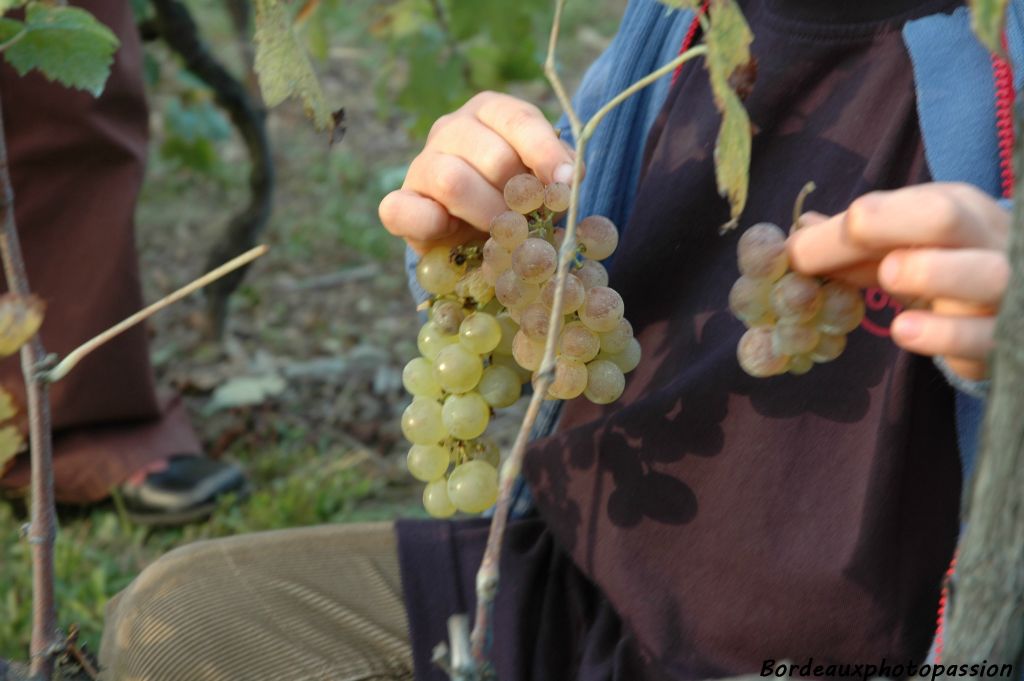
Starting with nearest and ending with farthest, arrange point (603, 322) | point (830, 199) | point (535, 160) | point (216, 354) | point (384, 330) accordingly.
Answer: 1. point (603, 322)
2. point (535, 160)
3. point (830, 199)
4. point (216, 354)
5. point (384, 330)

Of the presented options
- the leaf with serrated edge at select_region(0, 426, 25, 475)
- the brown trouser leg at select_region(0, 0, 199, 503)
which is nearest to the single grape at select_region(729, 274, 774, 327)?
the leaf with serrated edge at select_region(0, 426, 25, 475)

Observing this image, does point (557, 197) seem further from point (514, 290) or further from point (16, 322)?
point (16, 322)

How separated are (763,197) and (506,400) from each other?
31cm

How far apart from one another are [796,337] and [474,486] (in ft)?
0.86

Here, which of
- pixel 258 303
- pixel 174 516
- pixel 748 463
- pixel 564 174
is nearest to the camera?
pixel 564 174

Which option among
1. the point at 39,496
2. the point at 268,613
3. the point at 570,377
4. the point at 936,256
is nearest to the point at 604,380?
the point at 570,377

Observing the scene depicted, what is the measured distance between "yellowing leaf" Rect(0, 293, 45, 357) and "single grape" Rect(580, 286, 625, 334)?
31 cm

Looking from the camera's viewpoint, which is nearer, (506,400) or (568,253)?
(568,253)

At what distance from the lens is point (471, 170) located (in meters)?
0.83

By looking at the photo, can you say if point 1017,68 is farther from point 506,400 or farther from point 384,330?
point 384,330

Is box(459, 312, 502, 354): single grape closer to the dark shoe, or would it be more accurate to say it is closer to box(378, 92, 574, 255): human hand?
box(378, 92, 574, 255): human hand

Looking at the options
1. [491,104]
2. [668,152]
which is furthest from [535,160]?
[668,152]

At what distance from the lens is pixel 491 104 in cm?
87

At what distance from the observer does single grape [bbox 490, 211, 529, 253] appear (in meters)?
0.72
